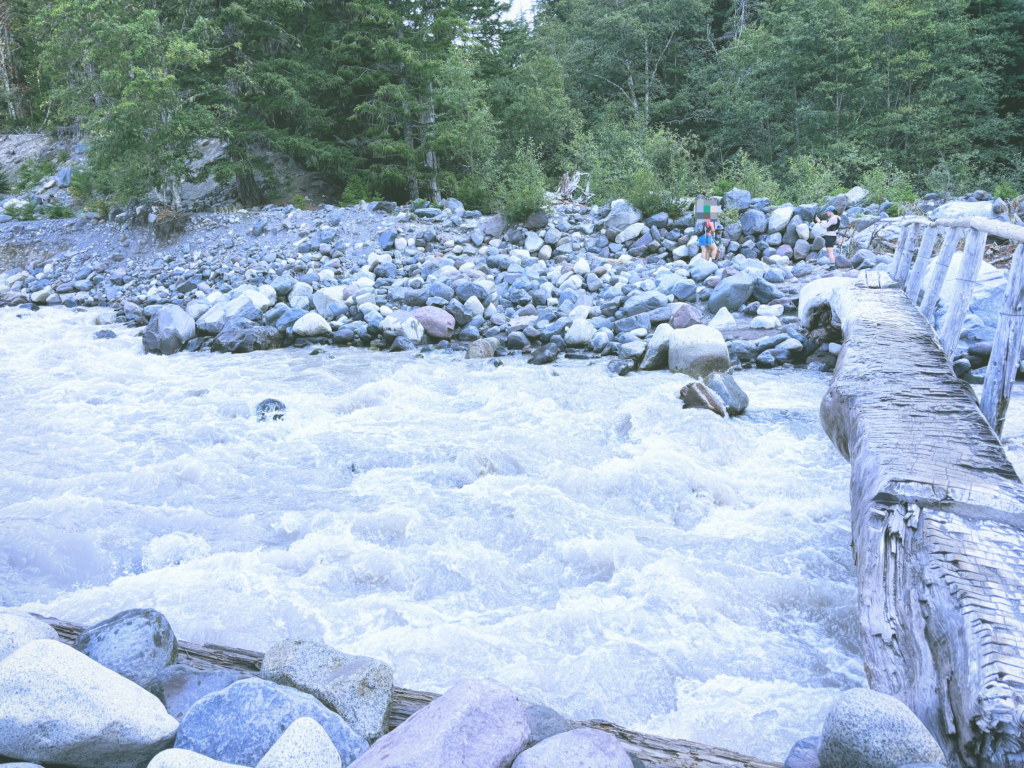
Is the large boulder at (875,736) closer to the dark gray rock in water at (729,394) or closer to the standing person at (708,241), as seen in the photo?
the dark gray rock in water at (729,394)

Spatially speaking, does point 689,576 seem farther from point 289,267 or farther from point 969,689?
point 289,267

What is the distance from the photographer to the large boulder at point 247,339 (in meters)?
8.06

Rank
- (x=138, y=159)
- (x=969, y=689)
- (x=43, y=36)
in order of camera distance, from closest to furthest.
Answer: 1. (x=969, y=689)
2. (x=138, y=159)
3. (x=43, y=36)

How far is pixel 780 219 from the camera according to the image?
10438 mm

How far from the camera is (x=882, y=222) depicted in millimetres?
10117

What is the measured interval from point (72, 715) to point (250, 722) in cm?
39

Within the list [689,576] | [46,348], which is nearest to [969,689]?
[689,576]

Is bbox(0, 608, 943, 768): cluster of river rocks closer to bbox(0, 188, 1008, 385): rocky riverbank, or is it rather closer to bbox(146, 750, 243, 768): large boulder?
bbox(146, 750, 243, 768): large boulder

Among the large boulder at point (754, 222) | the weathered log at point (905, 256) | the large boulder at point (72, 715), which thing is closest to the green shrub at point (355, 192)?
the large boulder at point (754, 222)

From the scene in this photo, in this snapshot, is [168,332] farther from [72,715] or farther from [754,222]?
[754,222]

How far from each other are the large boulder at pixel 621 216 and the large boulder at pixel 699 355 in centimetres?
525

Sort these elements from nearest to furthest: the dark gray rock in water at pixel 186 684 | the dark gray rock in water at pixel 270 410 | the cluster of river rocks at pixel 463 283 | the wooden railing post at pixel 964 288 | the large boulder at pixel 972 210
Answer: the dark gray rock in water at pixel 186 684
the wooden railing post at pixel 964 288
the dark gray rock in water at pixel 270 410
the cluster of river rocks at pixel 463 283
the large boulder at pixel 972 210

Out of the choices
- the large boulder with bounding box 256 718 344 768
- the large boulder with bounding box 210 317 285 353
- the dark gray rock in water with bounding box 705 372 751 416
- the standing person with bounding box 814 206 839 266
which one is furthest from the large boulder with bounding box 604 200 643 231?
the large boulder with bounding box 256 718 344 768

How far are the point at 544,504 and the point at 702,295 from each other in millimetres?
5489
